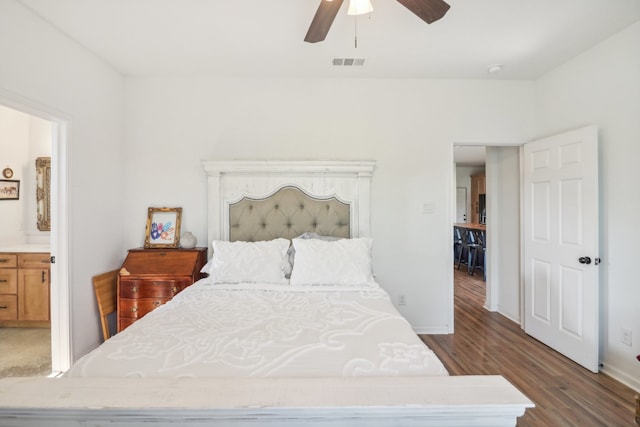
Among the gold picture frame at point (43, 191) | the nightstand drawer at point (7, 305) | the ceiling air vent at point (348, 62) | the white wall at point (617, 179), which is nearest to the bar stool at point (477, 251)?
the white wall at point (617, 179)

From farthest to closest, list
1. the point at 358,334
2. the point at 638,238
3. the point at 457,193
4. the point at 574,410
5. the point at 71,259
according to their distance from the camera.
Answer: the point at 457,193 < the point at 71,259 < the point at 638,238 < the point at 574,410 < the point at 358,334

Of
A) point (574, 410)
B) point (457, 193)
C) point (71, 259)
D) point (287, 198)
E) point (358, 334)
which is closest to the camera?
point (358, 334)

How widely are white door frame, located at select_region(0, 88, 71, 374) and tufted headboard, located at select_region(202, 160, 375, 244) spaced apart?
1.07m

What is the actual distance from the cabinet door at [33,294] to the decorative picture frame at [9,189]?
98cm

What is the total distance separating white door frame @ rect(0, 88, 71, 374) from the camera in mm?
2428

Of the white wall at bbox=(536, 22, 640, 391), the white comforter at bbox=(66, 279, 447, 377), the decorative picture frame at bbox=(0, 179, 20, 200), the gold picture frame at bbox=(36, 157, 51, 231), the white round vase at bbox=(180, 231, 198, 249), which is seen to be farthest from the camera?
the gold picture frame at bbox=(36, 157, 51, 231)

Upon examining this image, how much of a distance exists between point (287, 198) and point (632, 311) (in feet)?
9.30

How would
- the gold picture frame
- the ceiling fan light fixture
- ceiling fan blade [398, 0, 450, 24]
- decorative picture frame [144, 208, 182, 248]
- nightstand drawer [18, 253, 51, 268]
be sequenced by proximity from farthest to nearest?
the gold picture frame, nightstand drawer [18, 253, 51, 268], decorative picture frame [144, 208, 182, 248], the ceiling fan light fixture, ceiling fan blade [398, 0, 450, 24]

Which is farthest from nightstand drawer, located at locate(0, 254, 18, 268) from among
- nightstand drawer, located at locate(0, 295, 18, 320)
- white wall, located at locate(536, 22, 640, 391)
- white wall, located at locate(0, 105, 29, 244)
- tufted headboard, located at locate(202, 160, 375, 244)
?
white wall, located at locate(536, 22, 640, 391)

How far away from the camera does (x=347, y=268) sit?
7.77ft

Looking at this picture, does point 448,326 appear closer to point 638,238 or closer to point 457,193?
point 638,238

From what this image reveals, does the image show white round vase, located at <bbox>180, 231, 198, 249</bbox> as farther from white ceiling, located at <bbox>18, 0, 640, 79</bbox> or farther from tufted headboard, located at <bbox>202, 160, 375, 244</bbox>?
white ceiling, located at <bbox>18, 0, 640, 79</bbox>

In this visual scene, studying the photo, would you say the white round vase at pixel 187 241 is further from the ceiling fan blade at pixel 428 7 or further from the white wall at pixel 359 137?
the ceiling fan blade at pixel 428 7

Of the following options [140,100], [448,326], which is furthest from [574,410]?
[140,100]
